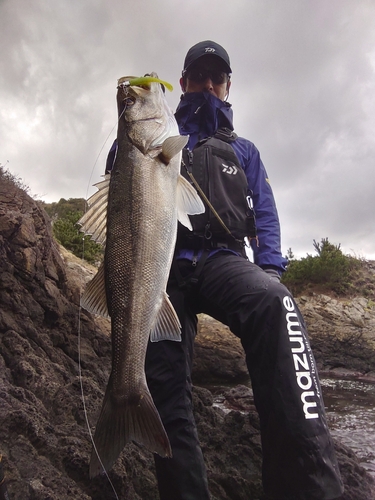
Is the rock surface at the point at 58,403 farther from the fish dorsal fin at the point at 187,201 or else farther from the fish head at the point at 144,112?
the fish head at the point at 144,112

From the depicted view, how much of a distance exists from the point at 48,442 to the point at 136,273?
5.34 ft

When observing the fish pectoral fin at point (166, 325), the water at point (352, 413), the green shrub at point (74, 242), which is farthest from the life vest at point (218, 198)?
the green shrub at point (74, 242)

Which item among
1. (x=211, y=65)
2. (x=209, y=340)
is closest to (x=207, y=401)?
(x=211, y=65)

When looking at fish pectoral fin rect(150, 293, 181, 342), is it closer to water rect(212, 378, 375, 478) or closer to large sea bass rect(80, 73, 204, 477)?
large sea bass rect(80, 73, 204, 477)

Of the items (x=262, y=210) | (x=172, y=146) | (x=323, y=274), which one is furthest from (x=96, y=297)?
(x=323, y=274)

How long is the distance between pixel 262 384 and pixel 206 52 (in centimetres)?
285

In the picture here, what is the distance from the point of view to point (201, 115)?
3.66m

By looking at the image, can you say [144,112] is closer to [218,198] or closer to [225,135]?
[218,198]

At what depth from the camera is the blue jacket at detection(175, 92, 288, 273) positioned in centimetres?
347

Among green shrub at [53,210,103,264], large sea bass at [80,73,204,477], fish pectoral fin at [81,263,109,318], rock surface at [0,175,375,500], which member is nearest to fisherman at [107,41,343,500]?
large sea bass at [80,73,204,477]

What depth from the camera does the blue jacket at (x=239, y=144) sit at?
11.4 feet

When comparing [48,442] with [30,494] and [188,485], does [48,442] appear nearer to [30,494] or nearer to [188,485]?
[30,494]

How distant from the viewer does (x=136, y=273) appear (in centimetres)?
236

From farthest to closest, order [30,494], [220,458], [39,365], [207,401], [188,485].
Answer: [207,401]
[39,365]
[220,458]
[188,485]
[30,494]
